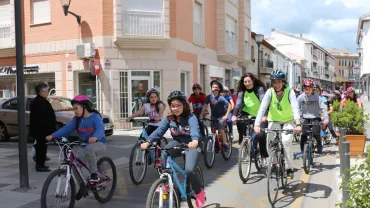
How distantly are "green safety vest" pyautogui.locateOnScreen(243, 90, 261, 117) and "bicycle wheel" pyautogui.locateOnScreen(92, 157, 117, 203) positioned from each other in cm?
294

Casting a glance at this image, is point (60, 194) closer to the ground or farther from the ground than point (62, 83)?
closer to the ground

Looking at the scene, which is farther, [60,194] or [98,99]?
[98,99]

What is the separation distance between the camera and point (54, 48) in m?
18.0

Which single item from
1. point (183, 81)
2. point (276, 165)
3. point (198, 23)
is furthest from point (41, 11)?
point (276, 165)

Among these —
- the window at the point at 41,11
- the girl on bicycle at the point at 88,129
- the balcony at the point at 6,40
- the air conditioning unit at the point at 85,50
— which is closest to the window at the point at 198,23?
the air conditioning unit at the point at 85,50

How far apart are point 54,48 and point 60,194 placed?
14.6 meters

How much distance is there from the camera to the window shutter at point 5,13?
1944 centimetres

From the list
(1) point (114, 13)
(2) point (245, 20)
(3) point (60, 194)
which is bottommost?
(3) point (60, 194)

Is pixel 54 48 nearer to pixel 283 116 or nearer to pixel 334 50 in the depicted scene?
pixel 283 116

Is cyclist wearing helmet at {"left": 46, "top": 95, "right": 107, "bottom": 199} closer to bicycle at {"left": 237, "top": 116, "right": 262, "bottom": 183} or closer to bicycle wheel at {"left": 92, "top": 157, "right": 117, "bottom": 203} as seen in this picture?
bicycle wheel at {"left": 92, "top": 157, "right": 117, "bottom": 203}

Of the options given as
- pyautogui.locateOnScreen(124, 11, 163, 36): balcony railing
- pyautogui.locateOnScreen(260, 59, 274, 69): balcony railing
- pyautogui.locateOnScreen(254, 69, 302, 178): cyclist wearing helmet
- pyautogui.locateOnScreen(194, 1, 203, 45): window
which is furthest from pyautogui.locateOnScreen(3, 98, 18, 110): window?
pyautogui.locateOnScreen(260, 59, 274, 69): balcony railing

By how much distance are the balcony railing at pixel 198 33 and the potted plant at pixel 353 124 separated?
12.4 m

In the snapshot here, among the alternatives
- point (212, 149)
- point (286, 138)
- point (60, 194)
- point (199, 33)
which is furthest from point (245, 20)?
point (60, 194)

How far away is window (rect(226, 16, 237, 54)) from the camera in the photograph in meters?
24.2
